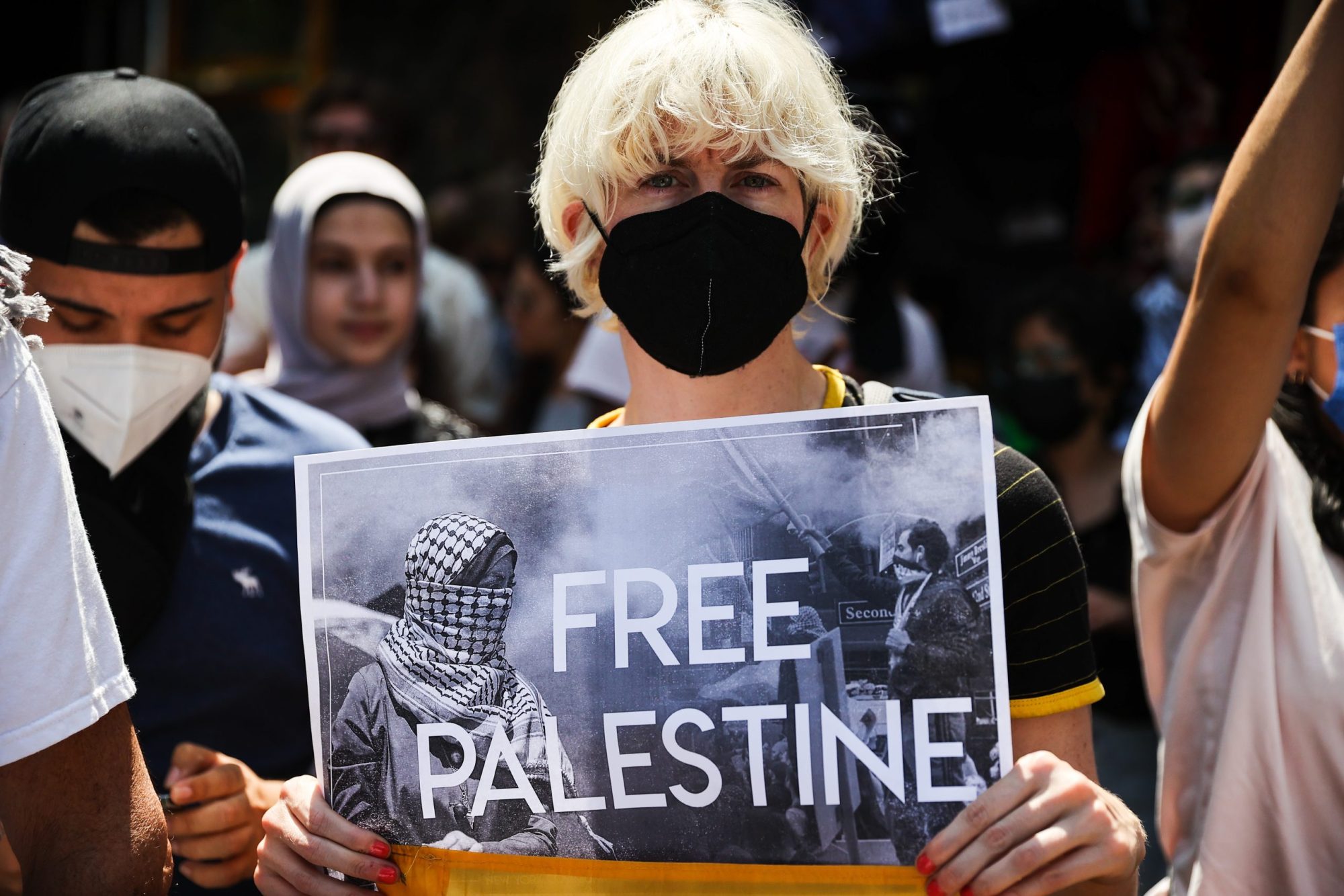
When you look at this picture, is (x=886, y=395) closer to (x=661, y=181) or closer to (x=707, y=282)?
(x=707, y=282)

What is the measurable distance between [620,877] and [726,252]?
827 millimetres

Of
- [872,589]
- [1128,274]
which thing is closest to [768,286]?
[872,589]

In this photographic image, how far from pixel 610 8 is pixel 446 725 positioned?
209 inches

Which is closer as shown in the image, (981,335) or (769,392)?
(769,392)

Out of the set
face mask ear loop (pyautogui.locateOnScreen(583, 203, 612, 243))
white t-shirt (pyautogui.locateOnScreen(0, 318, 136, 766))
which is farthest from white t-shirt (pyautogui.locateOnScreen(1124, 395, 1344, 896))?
white t-shirt (pyautogui.locateOnScreen(0, 318, 136, 766))

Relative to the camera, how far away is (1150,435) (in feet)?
6.82

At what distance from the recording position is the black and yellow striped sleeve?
1.65m

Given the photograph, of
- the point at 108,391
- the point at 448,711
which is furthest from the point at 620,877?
the point at 108,391

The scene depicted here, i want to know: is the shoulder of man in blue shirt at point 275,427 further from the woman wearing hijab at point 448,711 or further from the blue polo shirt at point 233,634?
the woman wearing hijab at point 448,711

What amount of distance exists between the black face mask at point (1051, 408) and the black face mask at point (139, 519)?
2732mm

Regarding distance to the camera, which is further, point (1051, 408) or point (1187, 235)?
point (1187, 235)

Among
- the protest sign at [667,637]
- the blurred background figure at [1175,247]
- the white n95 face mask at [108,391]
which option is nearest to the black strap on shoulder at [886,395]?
the protest sign at [667,637]

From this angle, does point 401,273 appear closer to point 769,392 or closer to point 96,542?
point 96,542

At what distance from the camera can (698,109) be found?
172 centimetres
